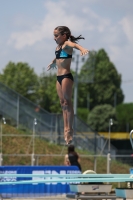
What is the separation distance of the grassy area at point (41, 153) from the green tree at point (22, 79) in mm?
58791

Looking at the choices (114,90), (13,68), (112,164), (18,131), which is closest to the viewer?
(112,164)

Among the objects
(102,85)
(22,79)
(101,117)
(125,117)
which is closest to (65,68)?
(22,79)

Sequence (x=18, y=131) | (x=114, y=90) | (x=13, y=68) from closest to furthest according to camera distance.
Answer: (x=18, y=131)
(x=13, y=68)
(x=114, y=90)

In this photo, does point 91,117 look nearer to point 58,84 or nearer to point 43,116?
point 43,116

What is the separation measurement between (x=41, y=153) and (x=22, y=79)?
6317cm

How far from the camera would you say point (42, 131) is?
34.2 m

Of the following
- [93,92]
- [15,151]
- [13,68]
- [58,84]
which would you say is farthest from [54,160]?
[93,92]

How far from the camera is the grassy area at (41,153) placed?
30781 mm

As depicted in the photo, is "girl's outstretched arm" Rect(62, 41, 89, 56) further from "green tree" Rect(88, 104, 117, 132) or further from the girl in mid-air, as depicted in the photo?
"green tree" Rect(88, 104, 117, 132)

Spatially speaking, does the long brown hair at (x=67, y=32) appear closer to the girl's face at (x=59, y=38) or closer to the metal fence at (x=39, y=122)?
the girl's face at (x=59, y=38)

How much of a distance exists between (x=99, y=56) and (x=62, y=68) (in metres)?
113

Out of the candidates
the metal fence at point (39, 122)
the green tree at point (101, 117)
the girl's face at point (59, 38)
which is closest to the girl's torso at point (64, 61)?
the girl's face at point (59, 38)

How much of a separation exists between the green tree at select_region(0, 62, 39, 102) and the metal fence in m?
57.2

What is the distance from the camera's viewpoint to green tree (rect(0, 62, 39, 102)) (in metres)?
94.9
